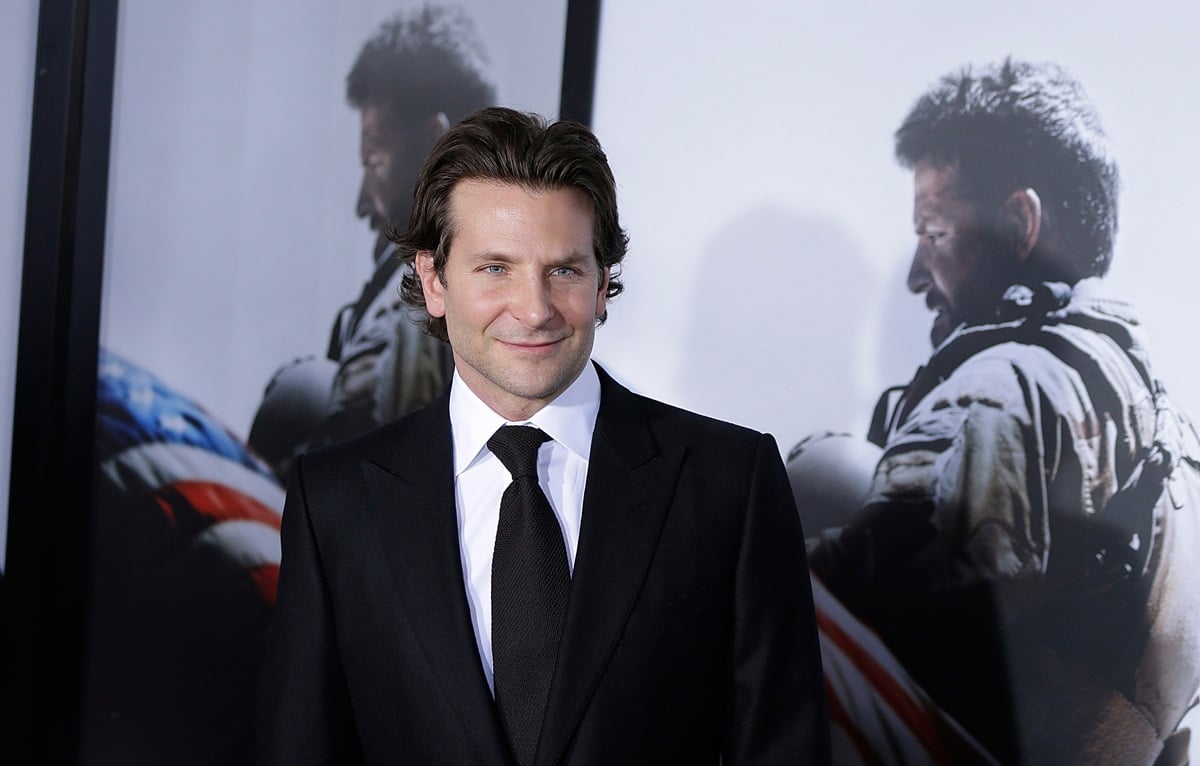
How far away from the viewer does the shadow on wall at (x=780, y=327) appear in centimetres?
206

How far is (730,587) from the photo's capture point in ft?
4.57

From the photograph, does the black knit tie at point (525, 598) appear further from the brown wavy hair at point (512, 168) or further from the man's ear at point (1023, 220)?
the man's ear at point (1023, 220)

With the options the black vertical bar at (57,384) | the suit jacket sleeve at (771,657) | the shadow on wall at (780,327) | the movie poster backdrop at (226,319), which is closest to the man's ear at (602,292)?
the suit jacket sleeve at (771,657)

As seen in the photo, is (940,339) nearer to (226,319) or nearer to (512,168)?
(512,168)

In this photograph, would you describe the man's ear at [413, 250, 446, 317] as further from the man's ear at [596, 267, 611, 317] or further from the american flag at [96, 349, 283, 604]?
the american flag at [96, 349, 283, 604]

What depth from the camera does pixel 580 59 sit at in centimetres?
225

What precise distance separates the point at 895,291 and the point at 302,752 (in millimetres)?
1206

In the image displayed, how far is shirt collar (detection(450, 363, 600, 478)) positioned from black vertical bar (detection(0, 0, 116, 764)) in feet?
4.18

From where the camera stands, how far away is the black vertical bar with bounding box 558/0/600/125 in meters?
2.24

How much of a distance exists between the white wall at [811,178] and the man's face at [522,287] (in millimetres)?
756

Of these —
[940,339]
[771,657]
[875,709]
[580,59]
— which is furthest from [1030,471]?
[580,59]

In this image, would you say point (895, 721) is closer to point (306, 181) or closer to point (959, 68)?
point (959, 68)

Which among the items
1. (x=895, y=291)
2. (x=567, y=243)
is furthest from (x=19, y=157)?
(x=895, y=291)

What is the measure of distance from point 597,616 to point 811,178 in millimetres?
1050
